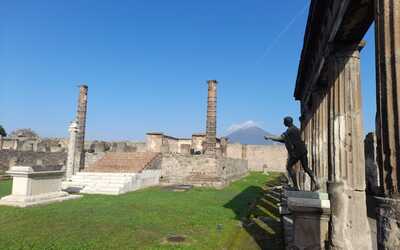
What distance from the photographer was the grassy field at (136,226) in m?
6.02

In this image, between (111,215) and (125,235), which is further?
(111,215)

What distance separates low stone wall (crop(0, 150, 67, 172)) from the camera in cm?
2026

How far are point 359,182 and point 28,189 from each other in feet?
32.5

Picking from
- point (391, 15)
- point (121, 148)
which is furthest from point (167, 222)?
point (121, 148)

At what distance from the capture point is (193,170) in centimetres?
2036

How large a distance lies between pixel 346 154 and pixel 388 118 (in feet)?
9.08

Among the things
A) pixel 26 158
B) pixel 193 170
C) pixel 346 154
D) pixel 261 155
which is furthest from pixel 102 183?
pixel 261 155

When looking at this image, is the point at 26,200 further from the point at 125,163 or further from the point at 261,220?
the point at 125,163

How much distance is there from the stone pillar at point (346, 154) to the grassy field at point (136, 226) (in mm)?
1672

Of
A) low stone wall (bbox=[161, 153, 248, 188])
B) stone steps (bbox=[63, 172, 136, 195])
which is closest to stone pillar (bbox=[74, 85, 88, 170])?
stone steps (bbox=[63, 172, 136, 195])

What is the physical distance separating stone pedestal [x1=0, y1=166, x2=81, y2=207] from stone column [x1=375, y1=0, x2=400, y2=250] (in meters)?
10.3

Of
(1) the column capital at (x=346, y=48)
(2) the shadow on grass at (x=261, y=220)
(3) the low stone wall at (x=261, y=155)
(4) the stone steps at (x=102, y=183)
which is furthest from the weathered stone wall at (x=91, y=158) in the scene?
(3) the low stone wall at (x=261, y=155)

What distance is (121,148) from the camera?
105ft

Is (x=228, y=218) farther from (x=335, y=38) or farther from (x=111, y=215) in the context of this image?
(x=335, y=38)
